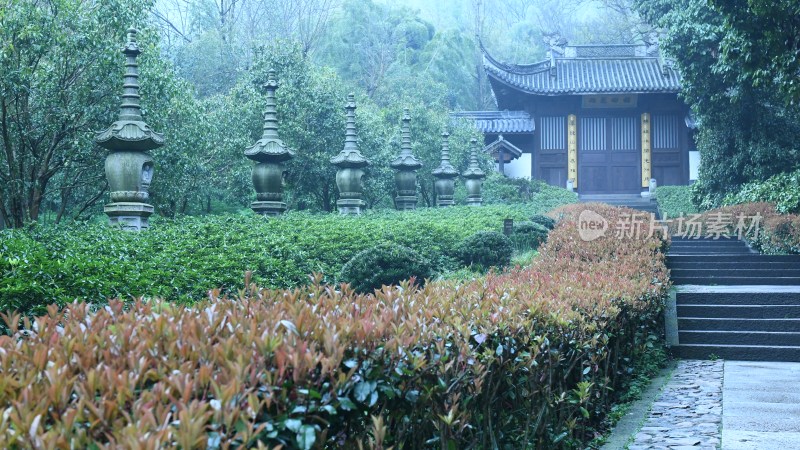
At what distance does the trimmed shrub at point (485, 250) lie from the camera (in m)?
13.3

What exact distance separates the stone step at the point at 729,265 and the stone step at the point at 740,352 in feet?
13.8

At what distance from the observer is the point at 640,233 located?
13.2 metres

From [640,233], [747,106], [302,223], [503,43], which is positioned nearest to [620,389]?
[640,233]

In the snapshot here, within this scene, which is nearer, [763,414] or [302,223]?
[763,414]

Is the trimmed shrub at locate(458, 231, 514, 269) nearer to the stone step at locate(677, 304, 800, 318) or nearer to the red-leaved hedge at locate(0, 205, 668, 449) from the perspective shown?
the stone step at locate(677, 304, 800, 318)

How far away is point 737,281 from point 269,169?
808 cm

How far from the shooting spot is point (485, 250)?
13.3m

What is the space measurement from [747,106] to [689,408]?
18.3m

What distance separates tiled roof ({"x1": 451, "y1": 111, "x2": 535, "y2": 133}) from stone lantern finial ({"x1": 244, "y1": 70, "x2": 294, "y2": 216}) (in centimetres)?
2192

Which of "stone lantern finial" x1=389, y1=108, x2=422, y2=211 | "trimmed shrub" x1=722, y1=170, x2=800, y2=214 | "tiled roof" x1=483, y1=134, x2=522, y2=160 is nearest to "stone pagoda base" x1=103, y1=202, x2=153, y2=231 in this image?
"stone lantern finial" x1=389, y1=108, x2=422, y2=211

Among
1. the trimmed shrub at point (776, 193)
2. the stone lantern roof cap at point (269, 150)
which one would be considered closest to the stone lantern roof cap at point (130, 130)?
the stone lantern roof cap at point (269, 150)

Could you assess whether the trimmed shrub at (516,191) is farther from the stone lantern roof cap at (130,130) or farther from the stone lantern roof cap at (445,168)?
the stone lantern roof cap at (130,130)

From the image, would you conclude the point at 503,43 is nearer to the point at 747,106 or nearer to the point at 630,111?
the point at 630,111

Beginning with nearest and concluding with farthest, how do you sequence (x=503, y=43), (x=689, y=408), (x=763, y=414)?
1. (x=763, y=414)
2. (x=689, y=408)
3. (x=503, y=43)
